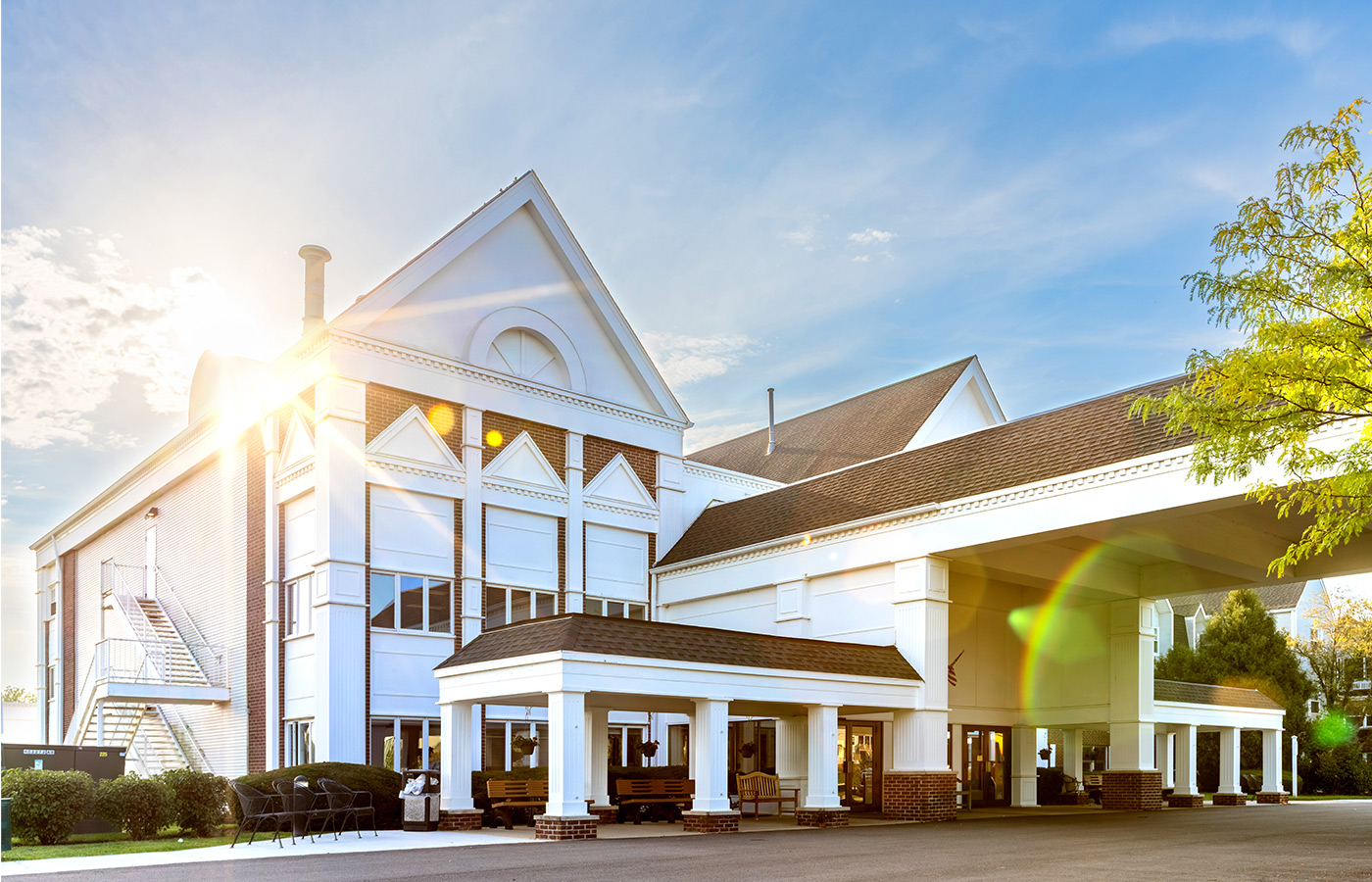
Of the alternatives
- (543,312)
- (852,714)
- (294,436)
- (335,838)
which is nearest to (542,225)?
(543,312)

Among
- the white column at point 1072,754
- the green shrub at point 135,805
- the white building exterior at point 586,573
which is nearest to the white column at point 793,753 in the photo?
the white building exterior at point 586,573

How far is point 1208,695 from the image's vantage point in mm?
36594

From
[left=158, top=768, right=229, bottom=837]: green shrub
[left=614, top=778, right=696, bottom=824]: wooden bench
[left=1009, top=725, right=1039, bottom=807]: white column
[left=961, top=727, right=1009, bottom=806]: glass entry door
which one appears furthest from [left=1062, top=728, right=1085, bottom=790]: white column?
[left=158, top=768, right=229, bottom=837]: green shrub

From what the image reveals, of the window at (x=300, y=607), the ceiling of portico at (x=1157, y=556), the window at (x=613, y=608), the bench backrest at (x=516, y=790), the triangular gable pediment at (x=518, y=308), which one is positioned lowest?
the bench backrest at (x=516, y=790)

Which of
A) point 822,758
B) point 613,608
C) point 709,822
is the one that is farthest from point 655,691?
point 613,608

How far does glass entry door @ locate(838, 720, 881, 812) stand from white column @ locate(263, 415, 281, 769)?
43.7 ft

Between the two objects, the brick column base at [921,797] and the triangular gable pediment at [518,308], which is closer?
the brick column base at [921,797]

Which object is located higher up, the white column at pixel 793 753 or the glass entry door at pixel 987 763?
the white column at pixel 793 753

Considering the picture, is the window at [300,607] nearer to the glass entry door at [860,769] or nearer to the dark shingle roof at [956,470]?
the dark shingle roof at [956,470]

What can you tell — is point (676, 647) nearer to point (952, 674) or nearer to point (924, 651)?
point (924, 651)

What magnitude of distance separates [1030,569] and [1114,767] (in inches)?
266

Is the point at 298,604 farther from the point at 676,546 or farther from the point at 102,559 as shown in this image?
the point at 102,559

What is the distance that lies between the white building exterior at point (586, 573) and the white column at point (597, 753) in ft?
0.21

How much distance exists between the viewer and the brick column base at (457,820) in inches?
856
